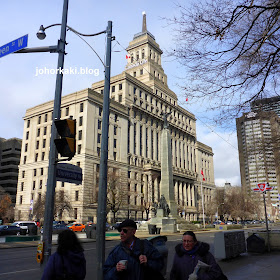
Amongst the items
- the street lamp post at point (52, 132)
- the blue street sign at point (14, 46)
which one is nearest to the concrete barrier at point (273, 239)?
the street lamp post at point (52, 132)

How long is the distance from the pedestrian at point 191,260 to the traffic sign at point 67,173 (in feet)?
9.25

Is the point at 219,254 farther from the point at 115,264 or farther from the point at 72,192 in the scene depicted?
the point at 72,192

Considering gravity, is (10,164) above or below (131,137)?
below

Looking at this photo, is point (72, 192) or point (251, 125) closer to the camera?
point (251, 125)

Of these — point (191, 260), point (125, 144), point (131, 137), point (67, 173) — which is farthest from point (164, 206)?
point (131, 137)

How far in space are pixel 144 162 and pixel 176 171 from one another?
15.4 m

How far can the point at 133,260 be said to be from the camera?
3475 millimetres

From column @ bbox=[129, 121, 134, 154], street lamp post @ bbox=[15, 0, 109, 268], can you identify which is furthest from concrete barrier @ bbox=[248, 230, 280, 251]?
column @ bbox=[129, 121, 134, 154]

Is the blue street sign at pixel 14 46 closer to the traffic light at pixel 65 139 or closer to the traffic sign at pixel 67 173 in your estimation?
the traffic light at pixel 65 139

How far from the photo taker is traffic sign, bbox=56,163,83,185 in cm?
579

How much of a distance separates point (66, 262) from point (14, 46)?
21.1ft

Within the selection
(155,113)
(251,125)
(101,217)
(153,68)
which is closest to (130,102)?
(155,113)

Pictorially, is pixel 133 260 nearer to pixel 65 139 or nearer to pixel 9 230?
pixel 65 139

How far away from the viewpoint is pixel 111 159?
6844 cm
